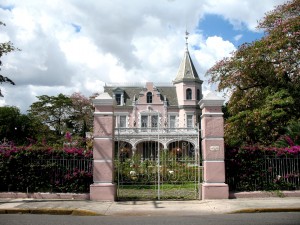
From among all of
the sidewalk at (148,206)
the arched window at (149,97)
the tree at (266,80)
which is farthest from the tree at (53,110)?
the sidewalk at (148,206)

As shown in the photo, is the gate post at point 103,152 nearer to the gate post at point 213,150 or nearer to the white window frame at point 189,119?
the gate post at point 213,150

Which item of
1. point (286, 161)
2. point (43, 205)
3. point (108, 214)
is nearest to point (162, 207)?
point (108, 214)

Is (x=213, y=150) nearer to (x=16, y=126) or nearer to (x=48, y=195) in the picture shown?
(x=48, y=195)

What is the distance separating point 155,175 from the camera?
540 inches

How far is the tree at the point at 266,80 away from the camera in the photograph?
20062mm

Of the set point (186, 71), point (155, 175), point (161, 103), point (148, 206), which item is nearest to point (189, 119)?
point (161, 103)

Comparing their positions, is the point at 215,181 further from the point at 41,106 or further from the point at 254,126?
the point at 41,106

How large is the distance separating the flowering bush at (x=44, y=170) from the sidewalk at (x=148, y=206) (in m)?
0.73

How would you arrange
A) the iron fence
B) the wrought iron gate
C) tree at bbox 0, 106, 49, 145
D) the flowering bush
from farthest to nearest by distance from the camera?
tree at bbox 0, 106, 49, 145, the wrought iron gate, the iron fence, the flowering bush

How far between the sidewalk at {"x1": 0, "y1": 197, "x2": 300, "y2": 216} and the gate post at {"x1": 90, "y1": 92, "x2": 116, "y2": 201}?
0.49 m

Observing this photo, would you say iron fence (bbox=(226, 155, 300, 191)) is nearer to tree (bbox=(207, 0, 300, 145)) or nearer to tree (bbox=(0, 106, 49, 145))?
tree (bbox=(207, 0, 300, 145))

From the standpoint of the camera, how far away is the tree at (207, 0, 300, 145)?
20062 millimetres

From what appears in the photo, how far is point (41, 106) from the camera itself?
50875 millimetres

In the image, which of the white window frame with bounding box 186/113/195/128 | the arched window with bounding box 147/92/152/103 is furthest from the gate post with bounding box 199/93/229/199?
the arched window with bounding box 147/92/152/103
